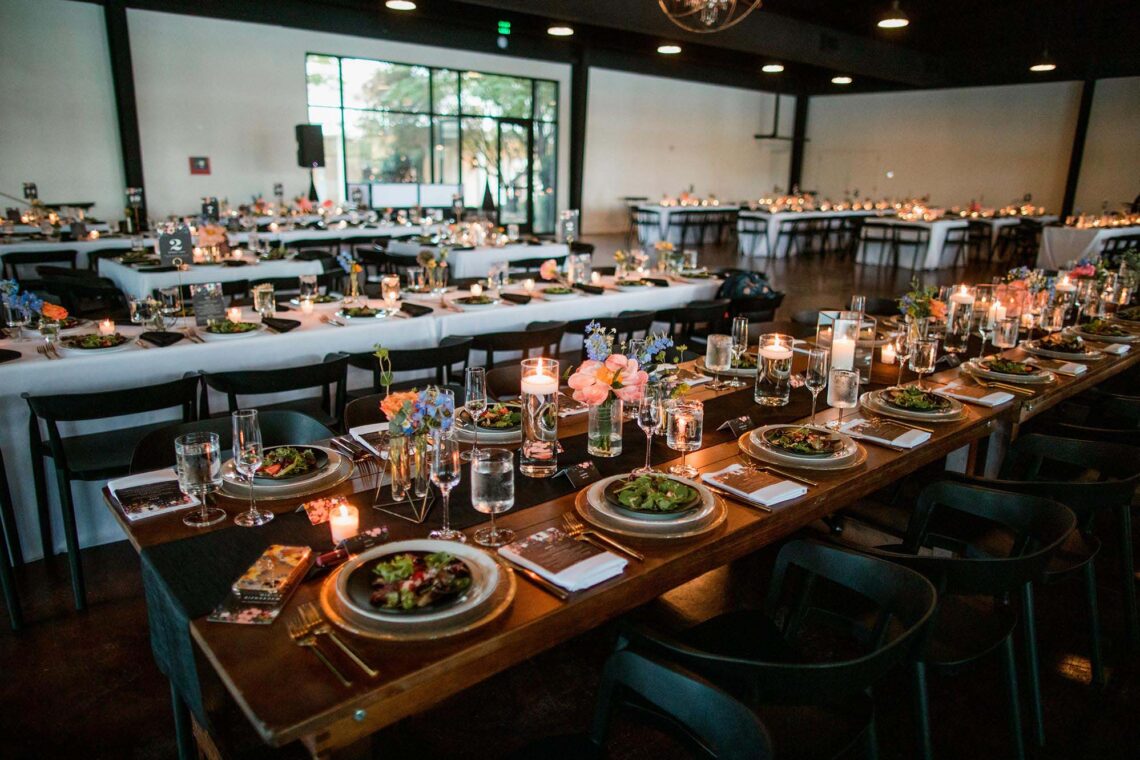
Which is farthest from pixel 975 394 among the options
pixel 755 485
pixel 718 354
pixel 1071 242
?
pixel 1071 242

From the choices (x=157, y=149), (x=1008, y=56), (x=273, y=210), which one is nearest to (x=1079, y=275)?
(x=273, y=210)

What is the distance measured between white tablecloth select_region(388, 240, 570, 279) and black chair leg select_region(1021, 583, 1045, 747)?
534cm

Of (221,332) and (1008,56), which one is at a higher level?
(1008,56)

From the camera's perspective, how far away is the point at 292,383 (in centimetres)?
313

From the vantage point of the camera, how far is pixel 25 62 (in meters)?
9.34

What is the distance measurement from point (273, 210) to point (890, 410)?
8.52 m

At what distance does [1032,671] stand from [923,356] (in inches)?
49.5

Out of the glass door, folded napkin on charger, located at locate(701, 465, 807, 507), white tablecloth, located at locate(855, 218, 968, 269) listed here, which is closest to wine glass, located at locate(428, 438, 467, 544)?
folded napkin on charger, located at locate(701, 465, 807, 507)

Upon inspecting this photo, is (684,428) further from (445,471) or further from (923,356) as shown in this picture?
(923,356)

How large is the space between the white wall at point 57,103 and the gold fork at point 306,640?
10.7 metres

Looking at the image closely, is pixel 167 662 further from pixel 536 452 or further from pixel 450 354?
pixel 450 354

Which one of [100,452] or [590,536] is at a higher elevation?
[590,536]

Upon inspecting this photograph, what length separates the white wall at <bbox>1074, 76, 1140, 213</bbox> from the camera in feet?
45.2

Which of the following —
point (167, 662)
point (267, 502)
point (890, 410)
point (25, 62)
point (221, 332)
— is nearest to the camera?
point (167, 662)
